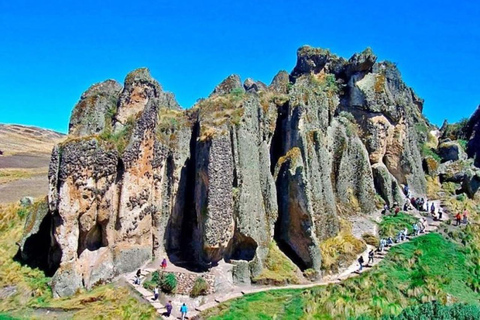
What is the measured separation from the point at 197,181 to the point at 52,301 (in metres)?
10.7

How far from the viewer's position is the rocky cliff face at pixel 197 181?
26.7m

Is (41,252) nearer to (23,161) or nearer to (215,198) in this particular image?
(215,198)

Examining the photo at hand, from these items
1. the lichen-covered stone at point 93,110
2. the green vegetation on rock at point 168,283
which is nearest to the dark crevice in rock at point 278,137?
the lichen-covered stone at point 93,110

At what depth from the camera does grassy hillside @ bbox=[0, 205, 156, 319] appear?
23078 millimetres

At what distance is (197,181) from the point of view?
29047 millimetres

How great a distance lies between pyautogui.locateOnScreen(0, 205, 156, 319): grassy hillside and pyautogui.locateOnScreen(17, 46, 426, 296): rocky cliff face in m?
1.08

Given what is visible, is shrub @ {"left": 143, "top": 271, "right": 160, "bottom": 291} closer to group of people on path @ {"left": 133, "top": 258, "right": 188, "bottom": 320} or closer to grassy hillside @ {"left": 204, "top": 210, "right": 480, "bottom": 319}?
group of people on path @ {"left": 133, "top": 258, "right": 188, "bottom": 320}

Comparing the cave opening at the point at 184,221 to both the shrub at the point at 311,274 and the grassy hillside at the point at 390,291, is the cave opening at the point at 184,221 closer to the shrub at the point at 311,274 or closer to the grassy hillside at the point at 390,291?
the grassy hillside at the point at 390,291

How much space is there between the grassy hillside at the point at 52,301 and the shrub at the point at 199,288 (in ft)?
9.75

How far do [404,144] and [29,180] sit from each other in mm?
51011

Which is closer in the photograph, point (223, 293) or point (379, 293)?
point (379, 293)

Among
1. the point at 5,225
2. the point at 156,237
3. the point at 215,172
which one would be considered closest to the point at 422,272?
the point at 215,172

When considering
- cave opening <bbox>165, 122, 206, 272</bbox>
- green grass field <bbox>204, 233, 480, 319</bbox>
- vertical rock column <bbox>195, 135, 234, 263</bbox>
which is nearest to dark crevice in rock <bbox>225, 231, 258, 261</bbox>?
vertical rock column <bbox>195, 135, 234, 263</bbox>

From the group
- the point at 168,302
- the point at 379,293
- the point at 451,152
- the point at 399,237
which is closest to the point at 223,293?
the point at 168,302
